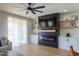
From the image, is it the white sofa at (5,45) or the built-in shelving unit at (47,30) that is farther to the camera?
the built-in shelving unit at (47,30)

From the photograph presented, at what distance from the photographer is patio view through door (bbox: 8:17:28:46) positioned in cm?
264

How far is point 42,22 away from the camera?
10.7 feet

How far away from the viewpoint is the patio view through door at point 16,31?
2639mm

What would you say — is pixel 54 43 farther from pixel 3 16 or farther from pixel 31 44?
pixel 3 16

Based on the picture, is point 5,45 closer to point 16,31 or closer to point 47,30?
point 16,31

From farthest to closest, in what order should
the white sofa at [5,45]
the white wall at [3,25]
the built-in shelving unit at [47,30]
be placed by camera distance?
the built-in shelving unit at [47,30]
the white wall at [3,25]
the white sofa at [5,45]

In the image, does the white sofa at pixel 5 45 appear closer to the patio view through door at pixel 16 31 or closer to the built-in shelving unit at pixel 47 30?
the patio view through door at pixel 16 31

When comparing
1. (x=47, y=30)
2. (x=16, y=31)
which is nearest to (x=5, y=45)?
(x=16, y=31)

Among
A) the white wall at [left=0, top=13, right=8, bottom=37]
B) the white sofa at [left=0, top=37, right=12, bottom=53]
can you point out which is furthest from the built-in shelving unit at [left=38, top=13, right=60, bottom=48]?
the white sofa at [left=0, top=37, right=12, bottom=53]

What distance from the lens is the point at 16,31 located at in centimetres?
272

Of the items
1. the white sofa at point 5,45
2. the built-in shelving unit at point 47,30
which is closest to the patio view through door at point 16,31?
the white sofa at point 5,45

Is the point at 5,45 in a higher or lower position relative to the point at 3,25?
lower

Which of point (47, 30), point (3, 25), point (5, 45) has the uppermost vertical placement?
point (3, 25)

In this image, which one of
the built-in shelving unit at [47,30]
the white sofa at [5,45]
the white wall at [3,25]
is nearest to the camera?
the white sofa at [5,45]
